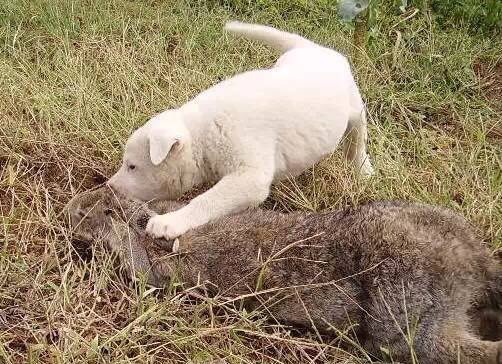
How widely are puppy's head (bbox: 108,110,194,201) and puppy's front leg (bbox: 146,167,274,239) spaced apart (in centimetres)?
31

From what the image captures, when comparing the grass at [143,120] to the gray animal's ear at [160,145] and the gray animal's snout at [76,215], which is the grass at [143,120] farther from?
the gray animal's ear at [160,145]

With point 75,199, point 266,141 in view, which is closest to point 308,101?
point 266,141

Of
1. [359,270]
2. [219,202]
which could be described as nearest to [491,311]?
[359,270]

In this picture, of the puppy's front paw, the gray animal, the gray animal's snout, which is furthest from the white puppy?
the gray animal's snout

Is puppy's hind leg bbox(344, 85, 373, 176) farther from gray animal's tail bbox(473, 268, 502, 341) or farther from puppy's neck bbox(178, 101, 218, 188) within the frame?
gray animal's tail bbox(473, 268, 502, 341)

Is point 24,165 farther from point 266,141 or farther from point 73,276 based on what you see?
point 266,141

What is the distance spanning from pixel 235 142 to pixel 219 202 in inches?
16.2

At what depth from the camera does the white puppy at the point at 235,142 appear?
13.6 feet

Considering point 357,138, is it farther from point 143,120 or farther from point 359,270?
point 359,270

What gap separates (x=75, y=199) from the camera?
13.7 feet

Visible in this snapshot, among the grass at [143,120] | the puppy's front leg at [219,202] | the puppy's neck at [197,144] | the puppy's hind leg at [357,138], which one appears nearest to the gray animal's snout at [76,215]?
the grass at [143,120]

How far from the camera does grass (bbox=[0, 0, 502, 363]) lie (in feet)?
11.5

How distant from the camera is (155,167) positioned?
14.3 feet

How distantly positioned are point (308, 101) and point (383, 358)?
1.80m
